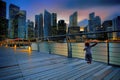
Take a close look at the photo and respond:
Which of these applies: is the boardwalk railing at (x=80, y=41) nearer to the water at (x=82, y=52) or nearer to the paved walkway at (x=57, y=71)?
the water at (x=82, y=52)

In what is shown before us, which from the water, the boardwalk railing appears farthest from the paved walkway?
the water

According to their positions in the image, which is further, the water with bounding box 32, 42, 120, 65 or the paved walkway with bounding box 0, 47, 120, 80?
the water with bounding box 32, 42, 120, 65

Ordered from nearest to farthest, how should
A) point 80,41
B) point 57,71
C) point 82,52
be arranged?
point 57,71, point 80,41, point 82,52

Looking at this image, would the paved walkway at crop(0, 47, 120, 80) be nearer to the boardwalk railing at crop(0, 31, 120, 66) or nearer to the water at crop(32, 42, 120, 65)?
the boardwalk railing at crop(0, 31, 120, 66)

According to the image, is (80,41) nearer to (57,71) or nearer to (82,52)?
(57,71)

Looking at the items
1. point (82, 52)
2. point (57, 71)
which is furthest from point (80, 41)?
point (82, 52)

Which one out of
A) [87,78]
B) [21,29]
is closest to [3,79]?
[87,78]

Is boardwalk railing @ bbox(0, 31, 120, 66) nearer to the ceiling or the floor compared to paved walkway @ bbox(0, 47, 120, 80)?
nearer to the ceiling

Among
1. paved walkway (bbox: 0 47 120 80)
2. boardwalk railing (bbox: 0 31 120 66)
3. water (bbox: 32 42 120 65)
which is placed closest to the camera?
paved walkway (bbox: 0 47 120 80)

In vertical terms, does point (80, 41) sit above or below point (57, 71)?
above

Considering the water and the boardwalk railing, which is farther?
the water

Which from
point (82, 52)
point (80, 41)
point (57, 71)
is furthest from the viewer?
point (82, 52)

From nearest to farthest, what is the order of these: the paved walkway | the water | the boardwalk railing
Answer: the paved walkway, the boardwalk railing, the water

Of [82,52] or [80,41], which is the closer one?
[80,41]
